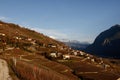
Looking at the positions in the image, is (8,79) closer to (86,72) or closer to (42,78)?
(42,78)

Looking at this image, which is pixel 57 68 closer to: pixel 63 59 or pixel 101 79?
pixel 101 79

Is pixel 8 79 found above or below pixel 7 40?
below

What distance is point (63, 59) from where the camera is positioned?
439 feet

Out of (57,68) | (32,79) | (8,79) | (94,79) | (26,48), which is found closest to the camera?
(32,79)

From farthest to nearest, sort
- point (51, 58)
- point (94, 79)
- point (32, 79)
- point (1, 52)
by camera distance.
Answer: point (51, 58) → point (1, 52) → point (94, 79) → point (32, 79)

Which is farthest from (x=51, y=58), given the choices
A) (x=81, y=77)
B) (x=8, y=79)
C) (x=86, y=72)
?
(x=8, y=79)

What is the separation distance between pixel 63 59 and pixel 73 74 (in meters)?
38.4

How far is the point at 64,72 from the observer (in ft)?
318

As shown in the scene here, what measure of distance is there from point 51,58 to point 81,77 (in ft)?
132

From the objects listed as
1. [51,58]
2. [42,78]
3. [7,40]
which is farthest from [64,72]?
[7,40]

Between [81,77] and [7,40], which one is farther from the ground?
[7,40]

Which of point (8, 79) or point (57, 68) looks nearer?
point (8, 79)

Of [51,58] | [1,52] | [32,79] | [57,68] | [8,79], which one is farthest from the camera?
[51,58]

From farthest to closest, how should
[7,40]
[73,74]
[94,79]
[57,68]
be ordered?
[7,40]
[57,68]
[73,74]
[94,79]
